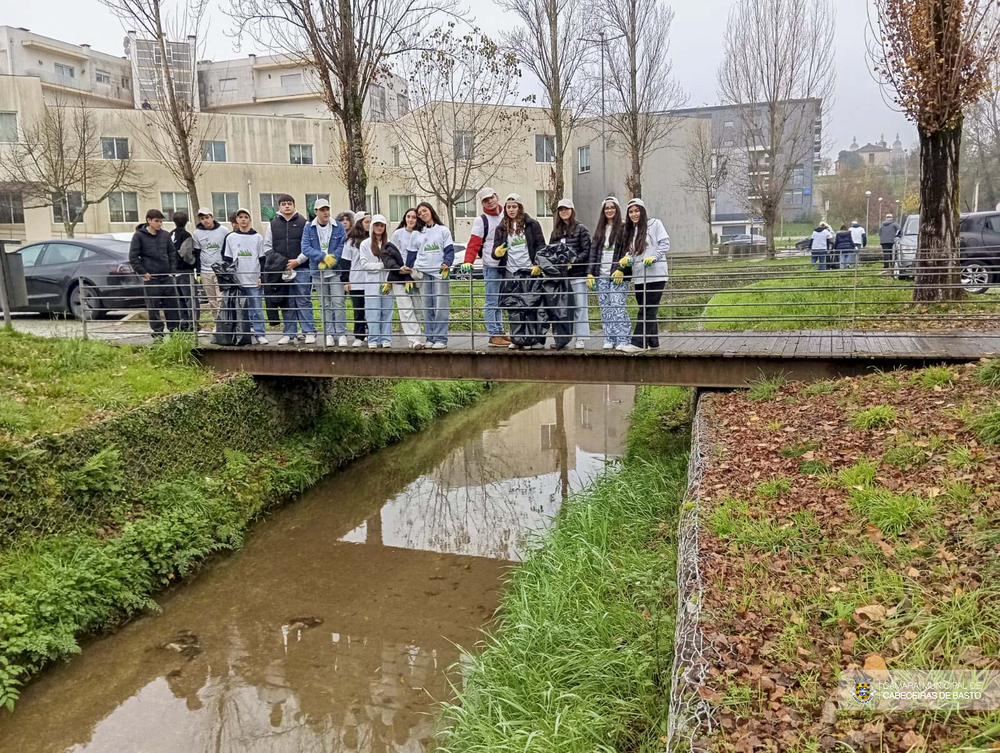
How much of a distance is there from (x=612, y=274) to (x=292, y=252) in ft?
14.2

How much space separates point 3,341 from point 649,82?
64.9 feet

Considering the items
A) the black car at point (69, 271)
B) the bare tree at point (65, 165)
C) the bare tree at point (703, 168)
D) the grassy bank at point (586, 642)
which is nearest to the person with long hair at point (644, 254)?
the grassy bank at point (586, 642)

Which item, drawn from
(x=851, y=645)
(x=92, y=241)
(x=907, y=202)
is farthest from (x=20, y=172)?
(x=907, y=202)

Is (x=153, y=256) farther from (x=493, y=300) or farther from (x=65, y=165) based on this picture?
(x=65, y=165)

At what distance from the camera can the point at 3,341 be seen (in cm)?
955

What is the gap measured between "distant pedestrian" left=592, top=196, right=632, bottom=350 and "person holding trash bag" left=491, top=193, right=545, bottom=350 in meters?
0.68

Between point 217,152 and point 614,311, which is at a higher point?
point 217,152

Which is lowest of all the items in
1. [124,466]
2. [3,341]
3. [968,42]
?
[124,466]

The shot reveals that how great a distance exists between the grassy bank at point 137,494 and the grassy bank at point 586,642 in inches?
131

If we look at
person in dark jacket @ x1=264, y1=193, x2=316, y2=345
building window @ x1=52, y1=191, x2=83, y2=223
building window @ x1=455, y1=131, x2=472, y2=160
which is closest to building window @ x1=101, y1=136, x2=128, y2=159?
building window @ x1=52, y1=191, x2=83, y2=223

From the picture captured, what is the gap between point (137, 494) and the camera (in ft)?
26.5

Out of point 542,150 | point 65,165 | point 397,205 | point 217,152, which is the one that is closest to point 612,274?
point 65,165

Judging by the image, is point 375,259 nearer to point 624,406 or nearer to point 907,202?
point 624,406

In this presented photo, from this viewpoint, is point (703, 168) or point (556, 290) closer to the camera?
point (556, 290)
